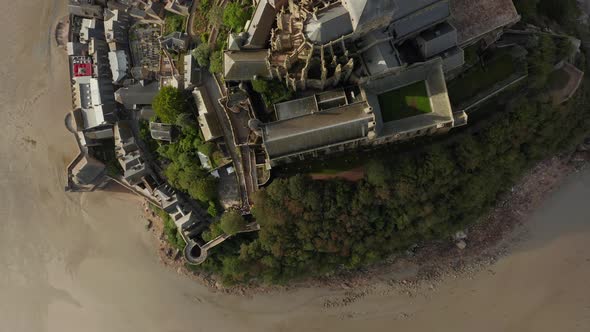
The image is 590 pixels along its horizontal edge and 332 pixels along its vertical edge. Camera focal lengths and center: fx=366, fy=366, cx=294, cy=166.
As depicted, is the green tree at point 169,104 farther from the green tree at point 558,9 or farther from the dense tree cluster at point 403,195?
the green tree at point 558,9

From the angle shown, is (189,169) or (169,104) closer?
(169,104)

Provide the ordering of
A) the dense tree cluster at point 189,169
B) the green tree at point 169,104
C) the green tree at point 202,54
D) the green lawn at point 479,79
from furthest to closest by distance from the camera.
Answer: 1. the dense tree cluster at point 189,169
2. the green tree at point 169,104
3. the green tree at point 202,54
4. the green lawn at point 479,79

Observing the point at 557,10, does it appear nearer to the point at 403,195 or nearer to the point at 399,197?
the point at 403,195

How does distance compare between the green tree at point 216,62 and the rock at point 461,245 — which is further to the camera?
the rock at point 461,245

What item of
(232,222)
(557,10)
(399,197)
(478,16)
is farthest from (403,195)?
(557,10)

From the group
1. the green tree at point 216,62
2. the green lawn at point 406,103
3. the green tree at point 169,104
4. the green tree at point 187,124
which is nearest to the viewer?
the green lawn at point 406,103

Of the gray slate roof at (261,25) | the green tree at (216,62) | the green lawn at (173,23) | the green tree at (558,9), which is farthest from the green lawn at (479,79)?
the green lawn at (173,23)
